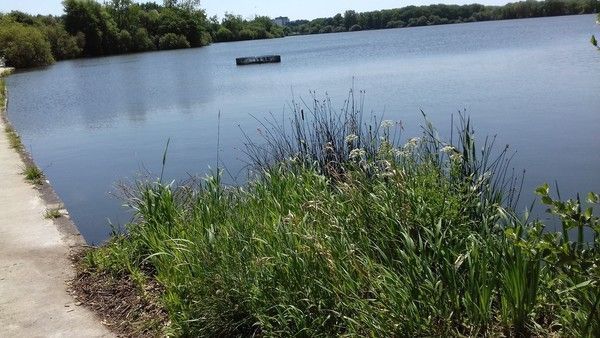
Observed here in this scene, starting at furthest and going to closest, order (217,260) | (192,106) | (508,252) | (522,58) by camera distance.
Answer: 1. (522,58)
2. (192,106)
3. (217,260)
4. (508,252)

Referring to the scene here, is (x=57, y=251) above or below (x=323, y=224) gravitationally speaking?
below

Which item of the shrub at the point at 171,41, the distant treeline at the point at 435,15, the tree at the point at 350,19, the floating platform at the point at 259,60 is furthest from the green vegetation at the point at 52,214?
the tree at the point at 350,19

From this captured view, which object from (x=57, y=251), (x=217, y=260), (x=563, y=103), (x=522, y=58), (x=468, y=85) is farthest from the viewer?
(x=522, y=58)

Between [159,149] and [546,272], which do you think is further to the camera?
[159,149]

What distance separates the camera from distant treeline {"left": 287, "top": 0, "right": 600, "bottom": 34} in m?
86.2

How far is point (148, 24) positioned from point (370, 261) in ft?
276

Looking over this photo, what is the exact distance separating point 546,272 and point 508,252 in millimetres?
248

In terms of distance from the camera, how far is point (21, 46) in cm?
4519

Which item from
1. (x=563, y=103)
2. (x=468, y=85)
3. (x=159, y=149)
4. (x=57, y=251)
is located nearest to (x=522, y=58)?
(x=468, y=85)

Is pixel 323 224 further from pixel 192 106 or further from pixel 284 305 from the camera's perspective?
pixel 192 106

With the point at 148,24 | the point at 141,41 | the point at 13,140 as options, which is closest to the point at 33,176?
the point at 13,140

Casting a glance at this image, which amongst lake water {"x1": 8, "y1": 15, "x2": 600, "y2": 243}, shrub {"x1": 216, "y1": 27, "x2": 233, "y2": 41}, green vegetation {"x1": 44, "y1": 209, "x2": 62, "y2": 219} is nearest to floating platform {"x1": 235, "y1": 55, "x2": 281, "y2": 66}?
lake water {"x1": 8, "y1": 15, "x2": 600, "y2": 243}

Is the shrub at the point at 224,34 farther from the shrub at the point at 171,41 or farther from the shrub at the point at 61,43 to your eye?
the shrub at the point at 61,43

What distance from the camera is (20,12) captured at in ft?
216
